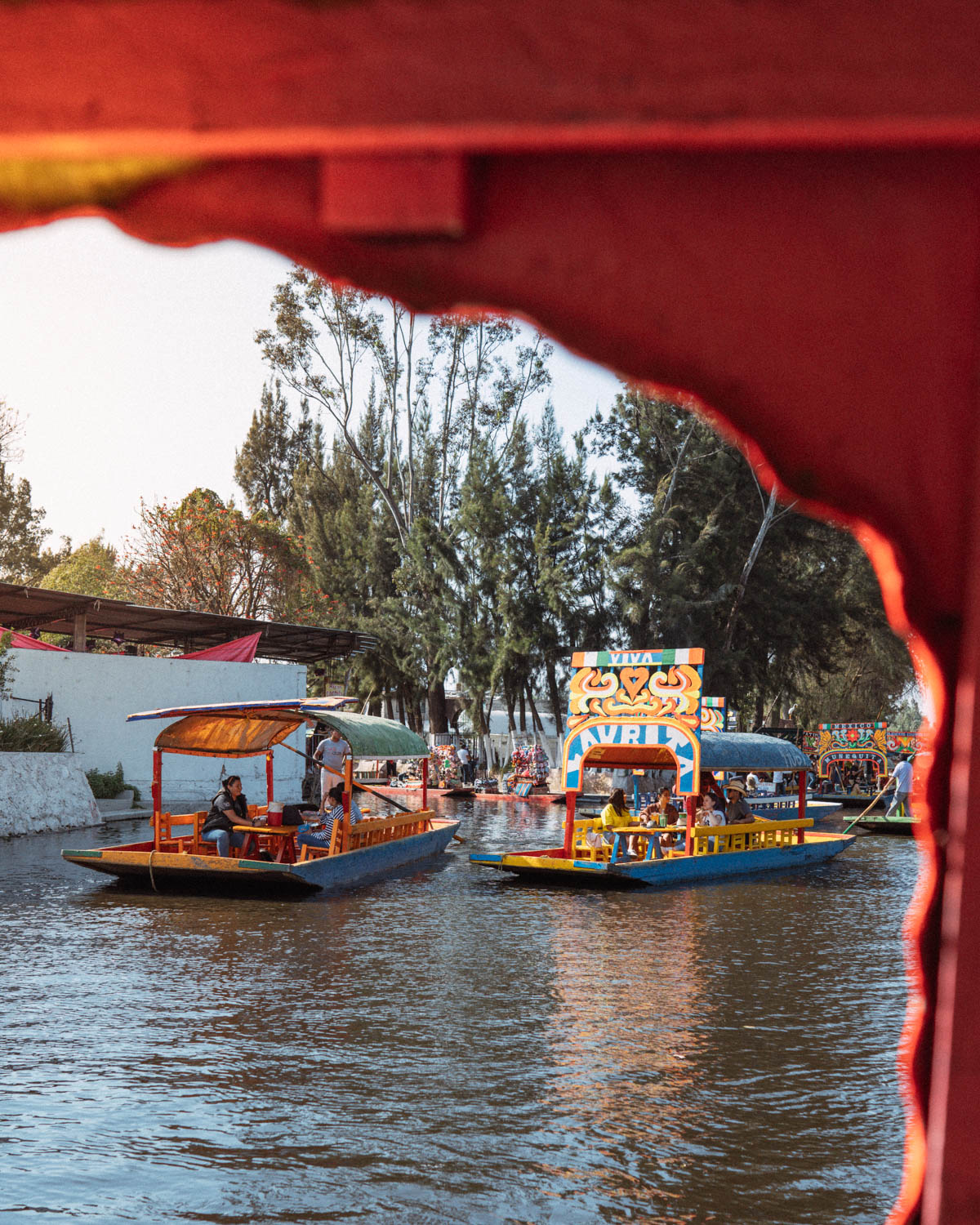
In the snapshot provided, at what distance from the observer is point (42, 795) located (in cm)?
2181

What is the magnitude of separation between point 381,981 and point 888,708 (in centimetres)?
3547

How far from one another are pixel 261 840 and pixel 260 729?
5.45 feet

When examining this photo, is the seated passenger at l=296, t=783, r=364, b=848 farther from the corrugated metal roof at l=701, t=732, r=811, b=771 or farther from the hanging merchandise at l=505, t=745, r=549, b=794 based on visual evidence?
the hanging merchandise at l=505, t=745, r=549, b=794

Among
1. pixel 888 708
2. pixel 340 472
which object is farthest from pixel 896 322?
pixel 340 472

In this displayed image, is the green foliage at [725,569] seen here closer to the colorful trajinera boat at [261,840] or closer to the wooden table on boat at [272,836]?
the colorful trajinera boat at [261,840]

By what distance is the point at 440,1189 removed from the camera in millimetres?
6012

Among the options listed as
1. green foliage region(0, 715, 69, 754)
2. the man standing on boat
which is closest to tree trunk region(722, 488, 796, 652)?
green foliage region(0, 715, 69, 754)

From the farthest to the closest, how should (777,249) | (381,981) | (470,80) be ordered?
(381,981), (777,249), (470,80)

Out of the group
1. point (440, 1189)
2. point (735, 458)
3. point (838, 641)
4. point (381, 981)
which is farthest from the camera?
point (838, 641)

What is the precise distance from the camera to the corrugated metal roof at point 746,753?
18406mm

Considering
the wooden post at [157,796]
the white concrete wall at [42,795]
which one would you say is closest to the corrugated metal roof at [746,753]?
the wooden post at [157,796]

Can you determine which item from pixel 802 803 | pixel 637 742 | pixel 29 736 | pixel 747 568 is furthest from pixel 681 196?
pixel 747 568

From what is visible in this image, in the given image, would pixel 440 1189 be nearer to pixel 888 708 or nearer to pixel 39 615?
pixel 39 615

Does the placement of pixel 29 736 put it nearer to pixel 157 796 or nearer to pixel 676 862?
pixel 157 796
